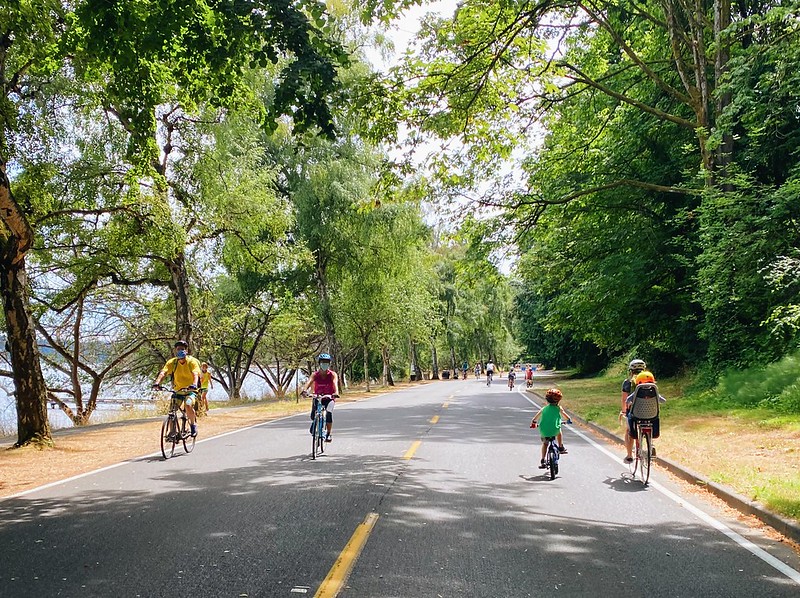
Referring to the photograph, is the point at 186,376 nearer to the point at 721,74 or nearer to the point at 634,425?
the point at 634,425

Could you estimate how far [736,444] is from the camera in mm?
12367

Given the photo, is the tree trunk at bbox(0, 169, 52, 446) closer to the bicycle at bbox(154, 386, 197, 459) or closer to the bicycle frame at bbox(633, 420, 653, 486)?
the bicycle at bbox(154, 386, 197, 459)

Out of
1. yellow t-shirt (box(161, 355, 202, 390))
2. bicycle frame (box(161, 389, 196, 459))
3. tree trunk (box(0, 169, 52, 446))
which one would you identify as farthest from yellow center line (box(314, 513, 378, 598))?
tree trunk (box(0, 169, 52, 446))

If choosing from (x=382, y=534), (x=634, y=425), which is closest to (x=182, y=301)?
(x=634, y=425)

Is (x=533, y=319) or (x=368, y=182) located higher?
(x=368, y=182)

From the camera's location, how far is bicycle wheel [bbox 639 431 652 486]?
30.0 ft

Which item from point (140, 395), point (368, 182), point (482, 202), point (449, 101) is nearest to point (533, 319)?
point (368, 182)

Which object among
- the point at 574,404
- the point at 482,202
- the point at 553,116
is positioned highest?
the point at 553,116

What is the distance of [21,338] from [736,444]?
13963 millimetres

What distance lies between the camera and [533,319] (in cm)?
5006

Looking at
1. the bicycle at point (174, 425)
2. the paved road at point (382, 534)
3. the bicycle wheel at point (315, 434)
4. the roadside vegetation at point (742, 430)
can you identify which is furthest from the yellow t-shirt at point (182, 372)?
the roadside vegetation at point (742, 430)

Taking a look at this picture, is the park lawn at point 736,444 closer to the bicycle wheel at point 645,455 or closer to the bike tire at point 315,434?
the bicycle wheel at point 645,455

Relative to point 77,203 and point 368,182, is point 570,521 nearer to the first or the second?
point 77,203

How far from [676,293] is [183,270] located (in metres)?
17.6
